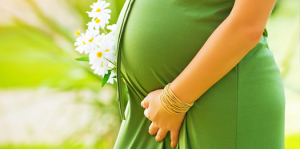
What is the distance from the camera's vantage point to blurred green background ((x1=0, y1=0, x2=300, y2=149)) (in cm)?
185

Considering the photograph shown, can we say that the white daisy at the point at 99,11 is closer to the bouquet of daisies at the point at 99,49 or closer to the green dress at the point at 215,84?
the bouquet of daisies at the point at 99,49

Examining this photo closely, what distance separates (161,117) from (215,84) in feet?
0.47

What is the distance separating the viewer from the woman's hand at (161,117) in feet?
1.94

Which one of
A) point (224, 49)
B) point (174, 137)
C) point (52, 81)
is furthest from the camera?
point (52, 81)

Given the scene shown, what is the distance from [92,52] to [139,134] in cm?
27

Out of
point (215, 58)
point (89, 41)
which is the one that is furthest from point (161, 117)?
point (89, 41)

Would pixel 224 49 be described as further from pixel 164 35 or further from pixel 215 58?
pixel 164 35

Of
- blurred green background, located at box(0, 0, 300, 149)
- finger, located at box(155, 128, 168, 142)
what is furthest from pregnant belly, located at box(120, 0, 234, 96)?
blurred green background, located at box(0, 0, 300, 149)

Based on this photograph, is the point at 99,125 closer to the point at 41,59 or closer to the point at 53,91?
the point at 53,91

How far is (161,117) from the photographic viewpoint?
595mm

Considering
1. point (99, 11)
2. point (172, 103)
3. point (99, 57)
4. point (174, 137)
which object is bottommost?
point (174, 137)

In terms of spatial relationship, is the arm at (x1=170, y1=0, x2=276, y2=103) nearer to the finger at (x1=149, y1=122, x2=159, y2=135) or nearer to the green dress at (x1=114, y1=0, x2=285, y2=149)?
the green dress at (x1=114, y1=0, x2=285, y2=149)

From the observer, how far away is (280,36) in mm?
1979

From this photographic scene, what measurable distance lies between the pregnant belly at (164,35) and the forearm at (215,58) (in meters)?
0.04
